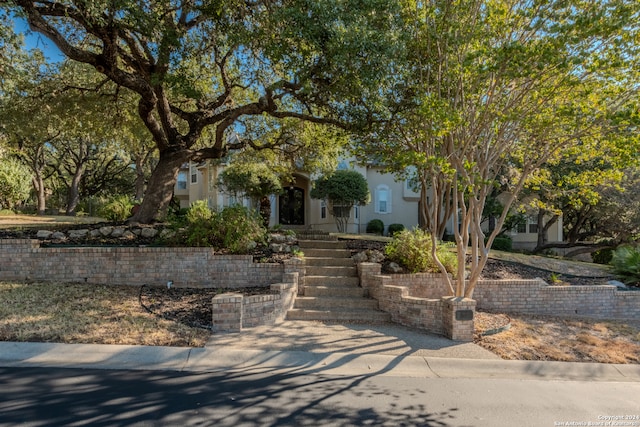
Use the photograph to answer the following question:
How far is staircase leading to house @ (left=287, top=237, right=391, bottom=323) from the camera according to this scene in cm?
698

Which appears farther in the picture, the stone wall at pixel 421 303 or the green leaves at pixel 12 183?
the green leaves at pixel 12 183

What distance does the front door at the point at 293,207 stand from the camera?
2195cm

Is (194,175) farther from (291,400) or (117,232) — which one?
(291,400)

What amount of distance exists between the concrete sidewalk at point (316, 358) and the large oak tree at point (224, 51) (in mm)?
4454

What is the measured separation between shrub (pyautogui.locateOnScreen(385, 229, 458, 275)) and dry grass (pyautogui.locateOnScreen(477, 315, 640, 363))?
167 cm

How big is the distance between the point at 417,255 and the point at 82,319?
638 cm

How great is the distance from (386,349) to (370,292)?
2291mm

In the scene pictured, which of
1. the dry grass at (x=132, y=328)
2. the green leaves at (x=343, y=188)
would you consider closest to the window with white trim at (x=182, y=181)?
the green leaves at (x=343, y=188)

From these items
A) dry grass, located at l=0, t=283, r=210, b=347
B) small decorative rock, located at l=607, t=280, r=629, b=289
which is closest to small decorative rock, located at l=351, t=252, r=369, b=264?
dry grass, located at l=0, t=283, r=210, b=347

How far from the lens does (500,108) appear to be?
263 inches

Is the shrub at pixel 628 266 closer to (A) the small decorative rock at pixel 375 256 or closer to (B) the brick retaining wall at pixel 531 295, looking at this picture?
(B) the brick retaining wall at pixel 531 295

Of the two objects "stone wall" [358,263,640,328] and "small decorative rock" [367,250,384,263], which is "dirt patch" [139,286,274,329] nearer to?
"small decorative rock" [367,250,384,263]

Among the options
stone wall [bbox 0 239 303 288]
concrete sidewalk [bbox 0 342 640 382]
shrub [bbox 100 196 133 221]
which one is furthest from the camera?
shrub [bbox 100 196 133 221]

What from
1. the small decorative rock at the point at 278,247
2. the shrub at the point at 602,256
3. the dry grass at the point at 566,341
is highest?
the small decorative rock at the point at 278,247
